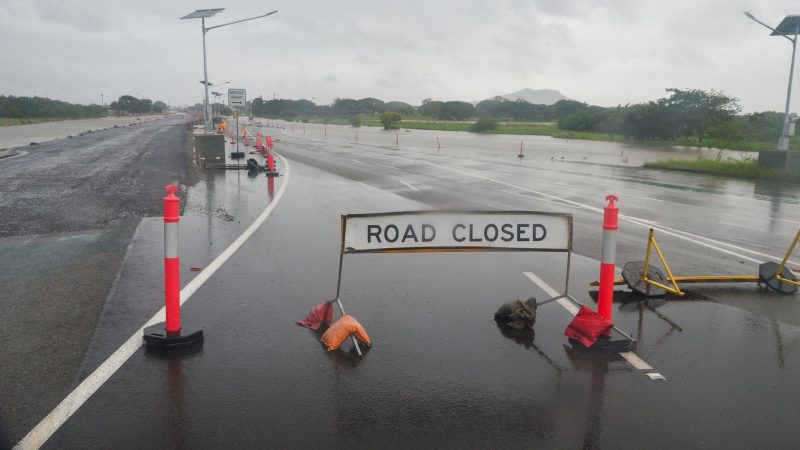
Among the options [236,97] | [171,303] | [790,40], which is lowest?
[171,303]

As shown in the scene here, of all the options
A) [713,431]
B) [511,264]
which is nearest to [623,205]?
[511,264]

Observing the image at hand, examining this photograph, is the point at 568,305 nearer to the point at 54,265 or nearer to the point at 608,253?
the point at 608,253

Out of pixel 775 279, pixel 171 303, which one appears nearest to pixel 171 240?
pixel 171 303

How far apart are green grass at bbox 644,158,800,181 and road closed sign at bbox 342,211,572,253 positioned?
21266 millimetres

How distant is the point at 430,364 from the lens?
5.03 m

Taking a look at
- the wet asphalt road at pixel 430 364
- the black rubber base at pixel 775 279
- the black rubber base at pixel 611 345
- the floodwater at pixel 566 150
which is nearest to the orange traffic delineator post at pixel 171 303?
the wet asphalt road at pixel 430 364

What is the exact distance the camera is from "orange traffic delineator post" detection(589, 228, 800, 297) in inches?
281

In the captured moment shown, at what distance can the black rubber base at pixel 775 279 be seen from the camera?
7.37m

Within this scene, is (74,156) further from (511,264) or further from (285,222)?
(511,264)

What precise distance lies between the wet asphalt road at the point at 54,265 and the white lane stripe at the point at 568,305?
436 cm

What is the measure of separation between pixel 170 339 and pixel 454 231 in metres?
2.77

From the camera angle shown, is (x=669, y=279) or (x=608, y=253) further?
(x=669, y=279)

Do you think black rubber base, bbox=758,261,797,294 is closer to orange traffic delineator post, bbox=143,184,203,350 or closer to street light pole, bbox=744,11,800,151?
orange traffic delineator post, bbox=143,184,203,350

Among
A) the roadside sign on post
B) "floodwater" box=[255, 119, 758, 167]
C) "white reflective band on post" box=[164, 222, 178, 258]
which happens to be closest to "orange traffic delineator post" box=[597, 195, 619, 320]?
the roadside sign on post
